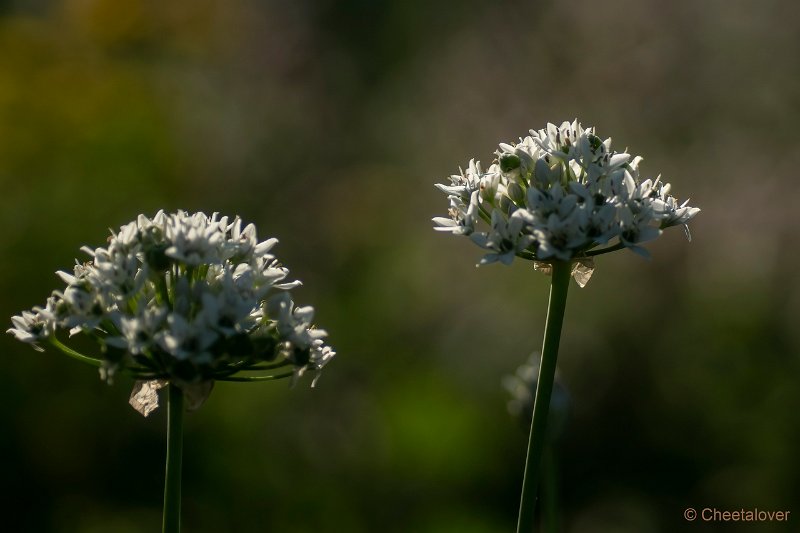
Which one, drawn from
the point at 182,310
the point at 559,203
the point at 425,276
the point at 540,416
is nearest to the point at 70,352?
the point at 182,310

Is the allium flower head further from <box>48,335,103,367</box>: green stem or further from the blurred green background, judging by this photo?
the blurred green background

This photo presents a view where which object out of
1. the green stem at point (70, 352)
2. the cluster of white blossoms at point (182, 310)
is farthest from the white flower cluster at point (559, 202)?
the green stem at point (70, 352)

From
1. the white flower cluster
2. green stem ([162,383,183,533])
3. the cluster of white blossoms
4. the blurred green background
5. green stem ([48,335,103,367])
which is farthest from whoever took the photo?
the blurred green background

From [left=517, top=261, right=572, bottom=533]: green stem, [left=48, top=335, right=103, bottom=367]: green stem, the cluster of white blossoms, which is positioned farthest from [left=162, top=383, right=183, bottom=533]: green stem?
[left=517, top=261, right=572, bottom=533]: green stem

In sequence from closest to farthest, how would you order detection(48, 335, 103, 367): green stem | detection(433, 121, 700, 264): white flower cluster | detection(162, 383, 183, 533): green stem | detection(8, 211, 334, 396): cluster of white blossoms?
detection(162, 383, 183, 533): green stem
detection(8, 211, 334, 396): cluster of white blossoms
detection(48, 335, 103, 367): green stem
detection(433, 121, 700, 264): white flower cluster

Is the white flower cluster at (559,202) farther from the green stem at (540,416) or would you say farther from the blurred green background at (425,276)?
the blurred green background at (425,276)

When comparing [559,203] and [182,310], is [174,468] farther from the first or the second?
[559,203]

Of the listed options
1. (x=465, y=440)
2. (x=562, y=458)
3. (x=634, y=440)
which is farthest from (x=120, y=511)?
(x=634, y=440)
